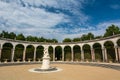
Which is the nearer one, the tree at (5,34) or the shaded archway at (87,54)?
the shaded archway at (87,54)

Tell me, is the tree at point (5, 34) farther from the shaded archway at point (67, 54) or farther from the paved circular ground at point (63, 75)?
the paved circular ground at point (63, 75)

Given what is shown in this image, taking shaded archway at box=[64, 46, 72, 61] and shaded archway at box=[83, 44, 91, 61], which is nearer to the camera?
shaded archway at box=[83, 44, 91, 61]

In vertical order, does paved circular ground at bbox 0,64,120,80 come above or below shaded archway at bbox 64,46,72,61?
below

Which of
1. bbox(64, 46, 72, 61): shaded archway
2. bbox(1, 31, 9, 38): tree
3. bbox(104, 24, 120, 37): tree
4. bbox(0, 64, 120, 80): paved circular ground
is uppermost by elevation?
bbox(104, 24, 120, 37): tree

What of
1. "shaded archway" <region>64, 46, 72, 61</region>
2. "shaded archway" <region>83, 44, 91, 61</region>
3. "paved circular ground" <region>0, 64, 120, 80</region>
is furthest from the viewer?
"shaded archway" <region>64, 46, 72, 61</region>

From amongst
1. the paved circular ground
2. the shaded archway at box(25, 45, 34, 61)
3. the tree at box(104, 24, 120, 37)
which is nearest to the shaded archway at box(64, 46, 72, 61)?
the shaded archway at box(25, 45, 34, 61)

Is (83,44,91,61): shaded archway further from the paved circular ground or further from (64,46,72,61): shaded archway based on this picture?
the paved circular ground

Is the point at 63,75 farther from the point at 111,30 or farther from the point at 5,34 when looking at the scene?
the point at 5,34

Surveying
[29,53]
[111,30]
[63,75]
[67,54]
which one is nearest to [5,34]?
[29,53]

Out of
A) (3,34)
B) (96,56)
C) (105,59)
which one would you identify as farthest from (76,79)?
(3,34)

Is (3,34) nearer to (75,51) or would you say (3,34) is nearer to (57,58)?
(57,58)

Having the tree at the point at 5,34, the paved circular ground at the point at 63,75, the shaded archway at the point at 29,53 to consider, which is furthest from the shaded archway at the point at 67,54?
the paved circular ground at the point at 63,75

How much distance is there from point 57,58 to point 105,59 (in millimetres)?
19247

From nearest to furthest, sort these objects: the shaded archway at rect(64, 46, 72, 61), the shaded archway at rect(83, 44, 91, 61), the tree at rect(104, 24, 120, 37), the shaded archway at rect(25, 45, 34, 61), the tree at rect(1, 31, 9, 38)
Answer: the shaded archway at rect(83, 44, 91, 61) < the shaded archway at rect(25, 45, 34, 61) < the tree at rect(104, 24, 120, 37) < the shaded archway at rect(64, 46, 72, 61) < the tree at rect(1, 31, 9, 38)
